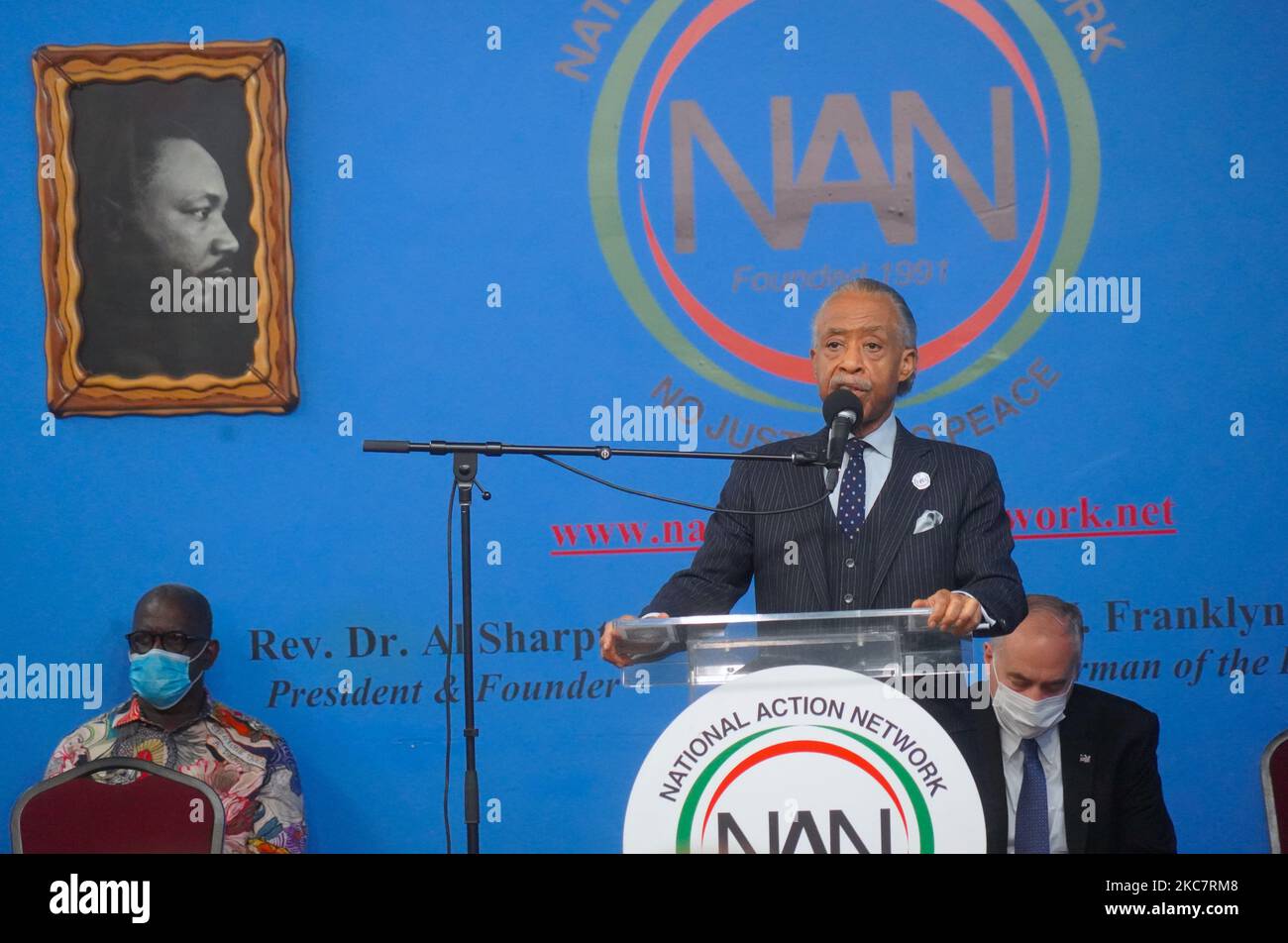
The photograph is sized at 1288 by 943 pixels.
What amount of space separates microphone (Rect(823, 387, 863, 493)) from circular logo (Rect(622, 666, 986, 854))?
0.62 m

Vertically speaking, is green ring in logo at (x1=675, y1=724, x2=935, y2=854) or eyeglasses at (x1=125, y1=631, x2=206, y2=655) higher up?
eyeglasses at (x1=125, y1=631, x2=206, y2=655)

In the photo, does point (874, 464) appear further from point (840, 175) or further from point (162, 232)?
point (162, 232)

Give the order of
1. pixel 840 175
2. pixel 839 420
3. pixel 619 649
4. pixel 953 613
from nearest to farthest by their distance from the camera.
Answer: pixel 953 613 → pixel 619 649 → pixel 839 420 → pixel 840 175

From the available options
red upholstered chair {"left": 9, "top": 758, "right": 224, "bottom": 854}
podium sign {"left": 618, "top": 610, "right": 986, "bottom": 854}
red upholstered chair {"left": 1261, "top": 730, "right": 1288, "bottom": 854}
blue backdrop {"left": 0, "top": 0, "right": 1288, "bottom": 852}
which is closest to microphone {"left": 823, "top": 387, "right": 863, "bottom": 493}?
podium sign {"left": 618, "top": 610, "right": 986, "bottom": 854}

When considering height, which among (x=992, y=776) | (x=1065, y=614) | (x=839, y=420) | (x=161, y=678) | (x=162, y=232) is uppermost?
(x=162, y=232)

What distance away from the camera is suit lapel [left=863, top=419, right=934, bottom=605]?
3.12 metres

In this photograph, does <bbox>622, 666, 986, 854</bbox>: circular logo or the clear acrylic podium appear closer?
<bbox>622, 666, 986, 854</bbox>: circular logo

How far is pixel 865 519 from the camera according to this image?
10.5 feet

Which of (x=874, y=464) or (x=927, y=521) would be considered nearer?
(x=927, y=521)

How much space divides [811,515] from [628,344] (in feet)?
3.74

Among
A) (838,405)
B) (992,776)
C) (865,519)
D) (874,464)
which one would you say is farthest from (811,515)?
(992,776)

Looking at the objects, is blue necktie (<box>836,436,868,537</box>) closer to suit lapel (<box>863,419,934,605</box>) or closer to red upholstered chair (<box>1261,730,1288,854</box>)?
suit lapel (<box>863,419,934,605</box>)

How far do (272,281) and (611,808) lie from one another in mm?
1845

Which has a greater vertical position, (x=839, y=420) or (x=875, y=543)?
(x=839, y=420)
